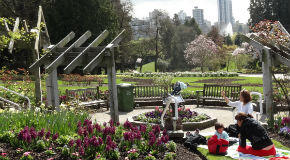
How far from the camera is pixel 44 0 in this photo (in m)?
36.3

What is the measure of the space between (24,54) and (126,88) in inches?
943

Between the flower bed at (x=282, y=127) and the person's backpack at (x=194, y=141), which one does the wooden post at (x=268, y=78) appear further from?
the person's backpack at (x=194, y=141)

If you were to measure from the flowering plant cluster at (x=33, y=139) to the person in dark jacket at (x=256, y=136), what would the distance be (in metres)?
3.69

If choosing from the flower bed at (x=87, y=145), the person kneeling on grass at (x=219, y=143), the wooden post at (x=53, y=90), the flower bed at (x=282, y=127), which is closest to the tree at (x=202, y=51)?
the wooden post at (x=53, y=90)

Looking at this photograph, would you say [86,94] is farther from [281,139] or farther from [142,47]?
[142,47]

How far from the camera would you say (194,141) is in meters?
7.58

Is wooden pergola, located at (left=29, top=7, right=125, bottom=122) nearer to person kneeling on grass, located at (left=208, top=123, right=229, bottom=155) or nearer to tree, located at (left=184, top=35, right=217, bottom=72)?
person kneeling on grass, located at (left=208, top=123, right=229, bottom=155)

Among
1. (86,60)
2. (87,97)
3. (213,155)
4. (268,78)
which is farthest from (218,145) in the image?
(87,97)

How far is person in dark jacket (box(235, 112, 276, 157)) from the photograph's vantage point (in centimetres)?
648

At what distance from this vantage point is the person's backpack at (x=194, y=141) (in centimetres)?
741

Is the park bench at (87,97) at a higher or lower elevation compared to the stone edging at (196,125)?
higher

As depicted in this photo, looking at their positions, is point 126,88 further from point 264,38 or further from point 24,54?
point 24,54

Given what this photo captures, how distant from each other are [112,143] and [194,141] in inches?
94.1

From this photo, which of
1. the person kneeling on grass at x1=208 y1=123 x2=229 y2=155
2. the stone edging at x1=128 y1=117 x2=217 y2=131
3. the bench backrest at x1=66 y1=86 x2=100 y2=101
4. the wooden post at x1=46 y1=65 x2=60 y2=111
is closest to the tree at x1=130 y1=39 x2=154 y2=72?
the bench backrest at x1=66 y1=86 x2=100 y2=101
